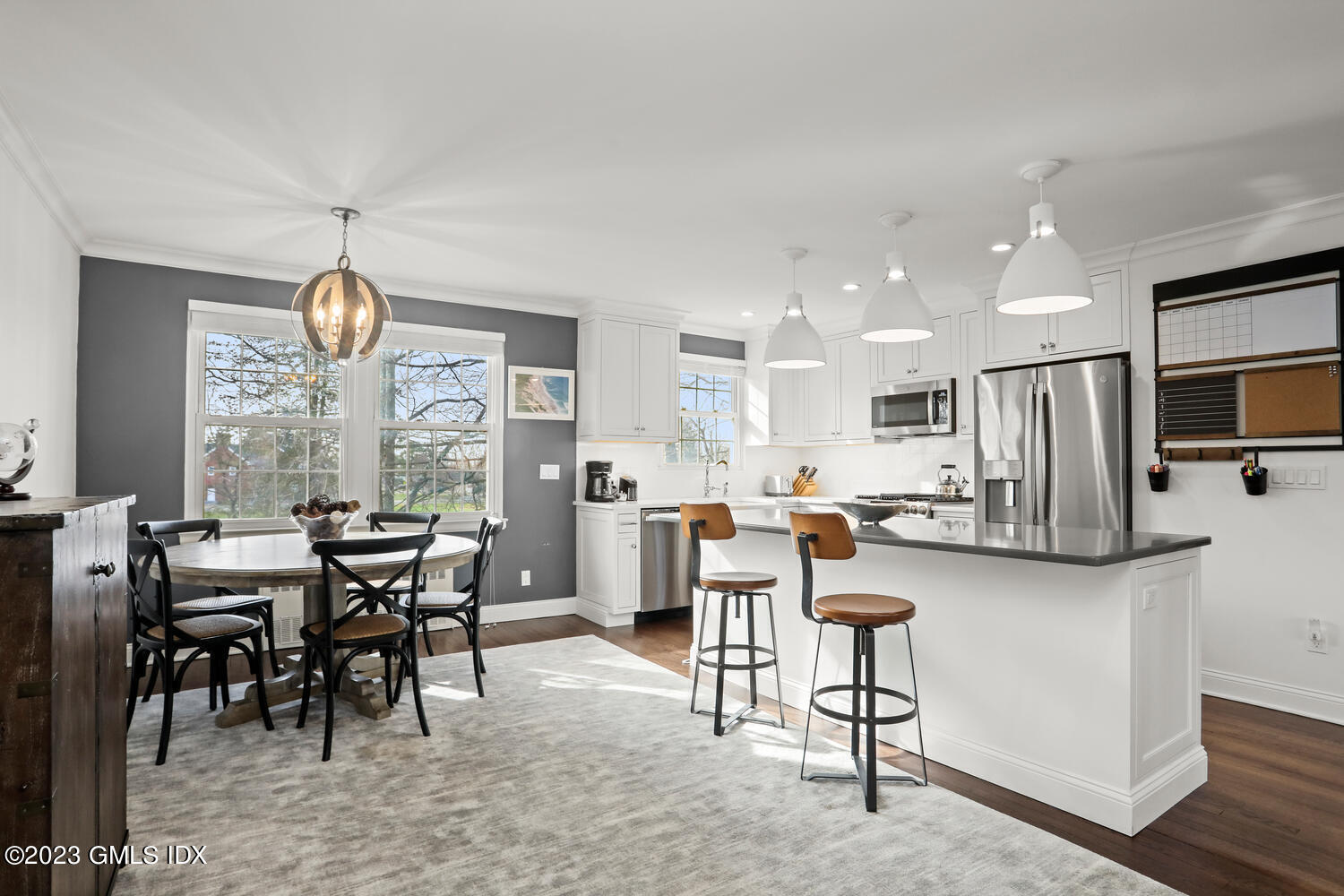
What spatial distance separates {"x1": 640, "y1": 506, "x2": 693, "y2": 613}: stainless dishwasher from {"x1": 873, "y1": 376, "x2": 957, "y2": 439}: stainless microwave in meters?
1.78

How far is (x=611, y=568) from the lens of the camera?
A: 5312 millimetres

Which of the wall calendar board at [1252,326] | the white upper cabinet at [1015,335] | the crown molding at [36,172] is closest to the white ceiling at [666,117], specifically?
the crown molding at [36,172]

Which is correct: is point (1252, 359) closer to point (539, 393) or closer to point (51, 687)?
point (539, 393)

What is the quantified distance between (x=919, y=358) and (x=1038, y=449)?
1352mm

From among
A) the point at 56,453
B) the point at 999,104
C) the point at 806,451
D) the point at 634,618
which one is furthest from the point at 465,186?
the point at 806,451

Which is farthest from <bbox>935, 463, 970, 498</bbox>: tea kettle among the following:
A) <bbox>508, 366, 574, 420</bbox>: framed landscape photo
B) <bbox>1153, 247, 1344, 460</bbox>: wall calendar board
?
<bbox>508, 366, 574, 420</bbox>: framed landscape photo

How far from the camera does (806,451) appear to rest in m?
7.01

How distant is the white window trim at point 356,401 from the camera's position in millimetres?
4418

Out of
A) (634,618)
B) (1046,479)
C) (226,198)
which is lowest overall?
(634,618)

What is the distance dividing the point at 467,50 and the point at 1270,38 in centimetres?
238

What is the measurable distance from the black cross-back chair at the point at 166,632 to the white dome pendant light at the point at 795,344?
273cm

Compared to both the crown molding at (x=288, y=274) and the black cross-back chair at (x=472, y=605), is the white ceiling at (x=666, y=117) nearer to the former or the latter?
the crown molding at (x=288, y=274)

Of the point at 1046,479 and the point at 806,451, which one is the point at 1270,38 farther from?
the point at 806,451

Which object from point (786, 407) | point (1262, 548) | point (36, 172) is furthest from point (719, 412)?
point (36, 172)
